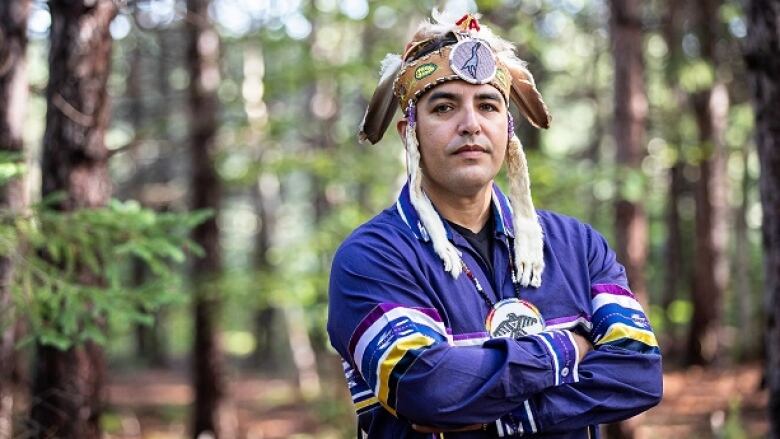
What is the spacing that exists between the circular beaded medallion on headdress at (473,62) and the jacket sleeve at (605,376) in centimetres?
73

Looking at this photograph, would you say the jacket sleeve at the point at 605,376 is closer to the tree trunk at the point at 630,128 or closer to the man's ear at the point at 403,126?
the man's ear at the point at 403,126

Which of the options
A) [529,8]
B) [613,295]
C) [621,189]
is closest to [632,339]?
[613,295]

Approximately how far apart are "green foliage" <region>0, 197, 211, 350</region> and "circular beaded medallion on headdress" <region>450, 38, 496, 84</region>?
2.37 metres

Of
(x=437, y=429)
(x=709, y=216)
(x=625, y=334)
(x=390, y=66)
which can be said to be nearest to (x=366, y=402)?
(x=437, y=429)

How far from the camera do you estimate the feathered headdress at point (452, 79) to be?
9.30 feet

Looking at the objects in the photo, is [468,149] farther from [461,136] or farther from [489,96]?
[489,96]

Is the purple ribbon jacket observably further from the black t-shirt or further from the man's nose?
the man's nose

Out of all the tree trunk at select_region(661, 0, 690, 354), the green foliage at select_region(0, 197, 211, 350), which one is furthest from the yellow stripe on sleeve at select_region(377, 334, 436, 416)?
the tree trunk at select_region(661, 0, 690, 354)

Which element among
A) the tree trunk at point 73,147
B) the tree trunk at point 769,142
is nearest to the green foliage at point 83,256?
the tree trunk at point 73,147

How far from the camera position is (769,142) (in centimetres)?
527

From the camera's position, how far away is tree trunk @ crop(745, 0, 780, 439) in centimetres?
510

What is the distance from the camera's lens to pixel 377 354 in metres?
2.55

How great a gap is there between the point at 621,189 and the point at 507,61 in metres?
5.70

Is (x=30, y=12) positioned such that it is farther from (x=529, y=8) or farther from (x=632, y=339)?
(x=529, y=8)
